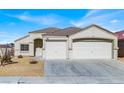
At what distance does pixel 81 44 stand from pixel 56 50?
115 inches

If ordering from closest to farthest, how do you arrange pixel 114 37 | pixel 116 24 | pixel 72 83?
pixel 72 83, pixel 116 24, pixel 114 37

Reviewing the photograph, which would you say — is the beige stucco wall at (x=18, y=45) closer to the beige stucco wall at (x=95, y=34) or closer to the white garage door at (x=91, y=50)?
the beige stucco wall at (x=95, y=34)

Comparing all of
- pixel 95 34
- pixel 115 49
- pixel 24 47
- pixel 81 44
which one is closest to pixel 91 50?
pixel 81 44

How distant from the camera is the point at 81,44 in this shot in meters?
29.2

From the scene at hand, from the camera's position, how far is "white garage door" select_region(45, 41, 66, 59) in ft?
97.8

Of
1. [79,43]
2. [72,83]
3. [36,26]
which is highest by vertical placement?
[36,26]

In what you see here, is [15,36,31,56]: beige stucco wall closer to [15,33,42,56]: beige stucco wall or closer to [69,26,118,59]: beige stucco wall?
[15,33,42,56]: beige stucco wall

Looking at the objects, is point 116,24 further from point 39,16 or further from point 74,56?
point 39,16

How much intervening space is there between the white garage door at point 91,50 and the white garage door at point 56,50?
132 cm

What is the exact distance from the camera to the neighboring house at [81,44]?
28.9m
